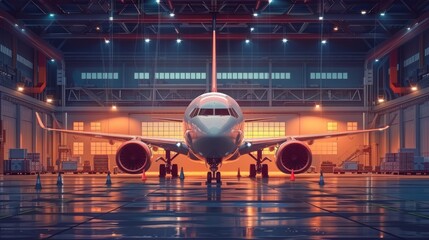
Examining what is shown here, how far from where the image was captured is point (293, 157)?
119 feet

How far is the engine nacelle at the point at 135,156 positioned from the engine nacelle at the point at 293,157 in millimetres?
6421

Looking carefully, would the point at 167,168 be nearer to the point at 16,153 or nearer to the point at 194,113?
the point at 194,113

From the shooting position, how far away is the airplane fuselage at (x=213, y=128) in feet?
94.6

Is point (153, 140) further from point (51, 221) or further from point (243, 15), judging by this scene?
point (51, 221)

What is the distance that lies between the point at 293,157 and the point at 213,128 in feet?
28.7

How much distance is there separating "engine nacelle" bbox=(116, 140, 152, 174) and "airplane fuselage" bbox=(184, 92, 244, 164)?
218 inches

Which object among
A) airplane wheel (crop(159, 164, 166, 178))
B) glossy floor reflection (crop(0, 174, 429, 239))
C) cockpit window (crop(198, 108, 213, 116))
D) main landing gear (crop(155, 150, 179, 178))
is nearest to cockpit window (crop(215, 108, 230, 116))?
cockpit window (crop(198, 108, 213, 116))

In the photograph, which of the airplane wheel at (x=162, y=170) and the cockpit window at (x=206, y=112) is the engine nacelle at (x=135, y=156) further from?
the cockpit window at (x=206, y=112)

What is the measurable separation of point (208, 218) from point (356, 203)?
4908 millimetres

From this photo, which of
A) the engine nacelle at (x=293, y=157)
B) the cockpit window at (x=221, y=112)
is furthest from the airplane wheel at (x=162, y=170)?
the cockpit window at (x=221, y=112)

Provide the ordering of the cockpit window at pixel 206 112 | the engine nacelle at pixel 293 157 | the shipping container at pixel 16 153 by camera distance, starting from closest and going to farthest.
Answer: the cockpit window at pixel 206 112 < the engine nacelle at pixel 293 157 < the shipping container at pixel 16 153

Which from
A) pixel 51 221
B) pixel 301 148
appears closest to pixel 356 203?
pixel 51 221

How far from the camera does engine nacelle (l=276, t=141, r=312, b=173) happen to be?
35.9 meters

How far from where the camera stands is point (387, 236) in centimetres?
902
